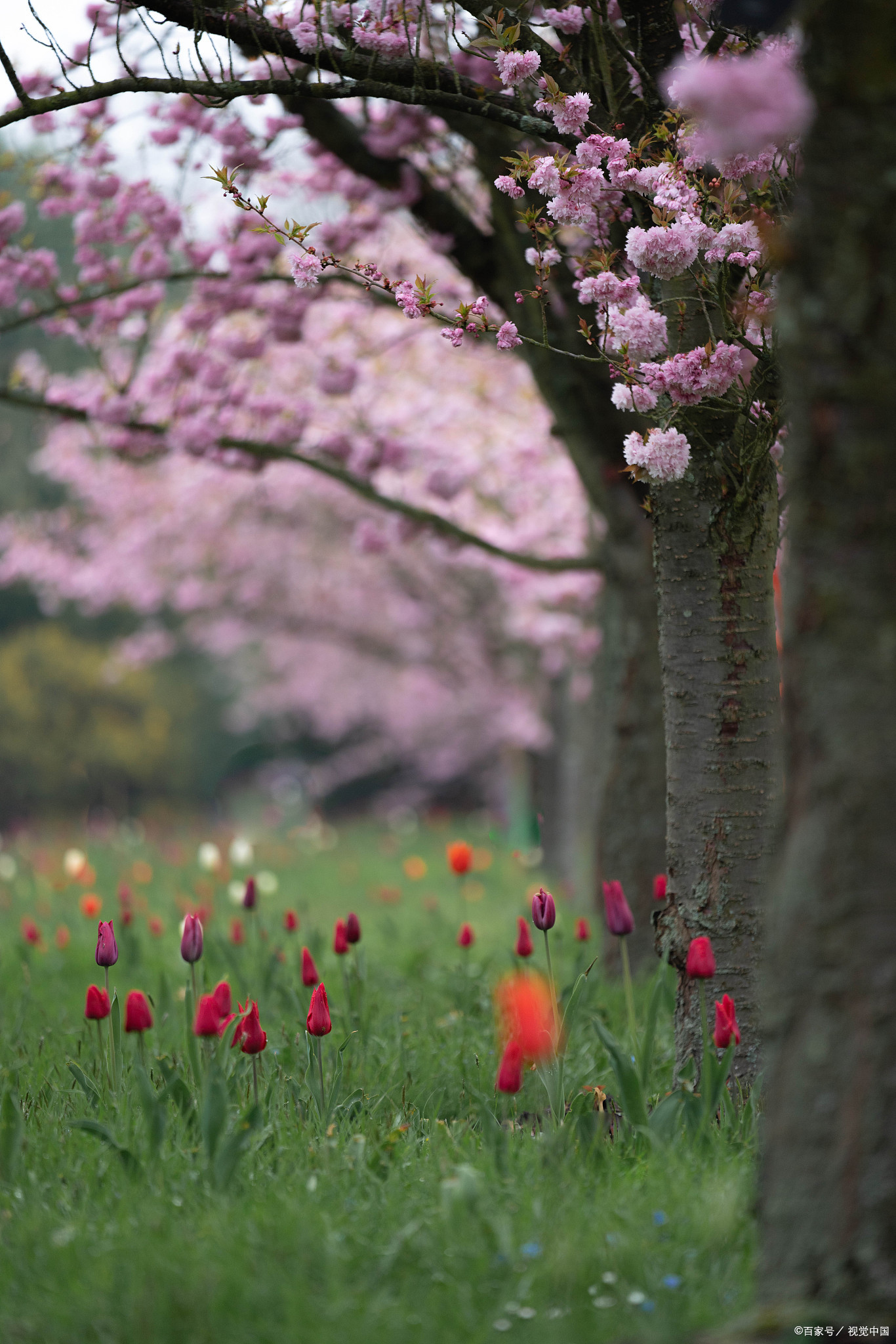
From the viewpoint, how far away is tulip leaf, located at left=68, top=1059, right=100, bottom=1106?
2.98m

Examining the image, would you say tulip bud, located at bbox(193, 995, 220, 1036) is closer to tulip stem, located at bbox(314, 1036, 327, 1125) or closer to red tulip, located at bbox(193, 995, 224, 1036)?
red tulip, located at bbox(193, 995, 224, 1036)

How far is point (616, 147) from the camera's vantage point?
2916 mm

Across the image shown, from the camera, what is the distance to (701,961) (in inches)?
107

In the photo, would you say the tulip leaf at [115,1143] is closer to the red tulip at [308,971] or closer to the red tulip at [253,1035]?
the red tulip at [253,1035]

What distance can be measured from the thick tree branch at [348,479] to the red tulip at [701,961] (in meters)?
3.08

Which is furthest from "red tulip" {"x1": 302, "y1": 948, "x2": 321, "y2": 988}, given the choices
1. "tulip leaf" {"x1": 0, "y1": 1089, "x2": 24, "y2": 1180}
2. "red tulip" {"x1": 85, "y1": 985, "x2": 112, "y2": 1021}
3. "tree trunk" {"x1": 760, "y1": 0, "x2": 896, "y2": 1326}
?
"tree trunk" {"x1": 760, "y1": 0, "x2": 896, "y2": 1326}

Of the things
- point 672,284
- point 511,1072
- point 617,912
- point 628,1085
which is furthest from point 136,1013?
point 672,284

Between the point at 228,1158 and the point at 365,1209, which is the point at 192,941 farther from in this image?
the point at 365,1209

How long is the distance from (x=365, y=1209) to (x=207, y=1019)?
617 millimetres

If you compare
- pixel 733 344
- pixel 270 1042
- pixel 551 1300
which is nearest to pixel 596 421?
pixel 733 344

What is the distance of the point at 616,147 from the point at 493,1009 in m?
2.94

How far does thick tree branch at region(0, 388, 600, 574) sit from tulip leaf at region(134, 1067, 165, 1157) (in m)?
3.49

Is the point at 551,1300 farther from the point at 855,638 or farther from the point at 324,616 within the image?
the point at 324,616

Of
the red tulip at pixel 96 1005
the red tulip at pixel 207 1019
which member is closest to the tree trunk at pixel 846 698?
the red tulip at pixel 207 1019
